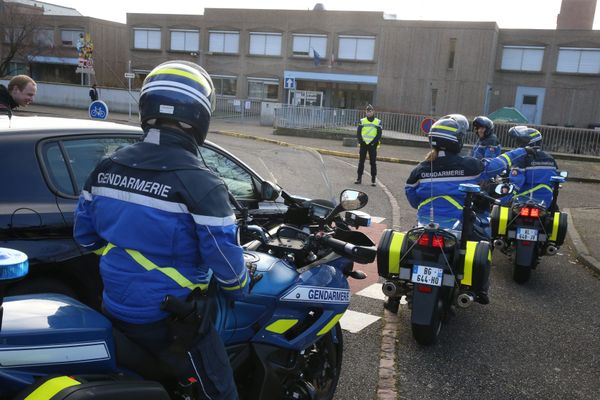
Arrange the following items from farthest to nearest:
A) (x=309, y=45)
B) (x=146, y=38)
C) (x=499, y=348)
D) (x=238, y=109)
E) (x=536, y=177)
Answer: (x=146, y=38)
(x=309, y=45)
(x=238, y=109)
(x=536, y=177)
(x=499, y=348)

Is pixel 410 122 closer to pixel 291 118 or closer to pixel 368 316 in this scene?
pixel 291 118

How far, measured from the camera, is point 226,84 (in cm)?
4641

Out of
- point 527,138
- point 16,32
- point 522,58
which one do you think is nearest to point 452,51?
point 522,58

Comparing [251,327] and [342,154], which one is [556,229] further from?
[342,154]

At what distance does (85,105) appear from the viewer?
3391cm

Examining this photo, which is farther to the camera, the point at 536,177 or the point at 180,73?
the point at 536,177

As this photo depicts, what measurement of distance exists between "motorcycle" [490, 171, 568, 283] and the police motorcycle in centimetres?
360

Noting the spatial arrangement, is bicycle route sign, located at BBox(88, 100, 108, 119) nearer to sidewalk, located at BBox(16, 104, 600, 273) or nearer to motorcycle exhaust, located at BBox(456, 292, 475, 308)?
sidewalk, located at BBox(16, 104, 600, 273)

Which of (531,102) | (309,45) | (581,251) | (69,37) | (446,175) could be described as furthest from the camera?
(69,37)

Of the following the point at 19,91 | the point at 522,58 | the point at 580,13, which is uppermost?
the point at 580,13

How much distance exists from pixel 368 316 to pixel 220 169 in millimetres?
1959

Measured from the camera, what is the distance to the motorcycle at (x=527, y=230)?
21.0 feet

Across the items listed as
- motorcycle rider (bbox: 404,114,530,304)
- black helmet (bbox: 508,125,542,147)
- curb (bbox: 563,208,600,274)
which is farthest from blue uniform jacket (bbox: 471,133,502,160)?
motorcycle rider (bbox: 404,114,530,304)

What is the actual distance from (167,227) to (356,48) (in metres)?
42.9
